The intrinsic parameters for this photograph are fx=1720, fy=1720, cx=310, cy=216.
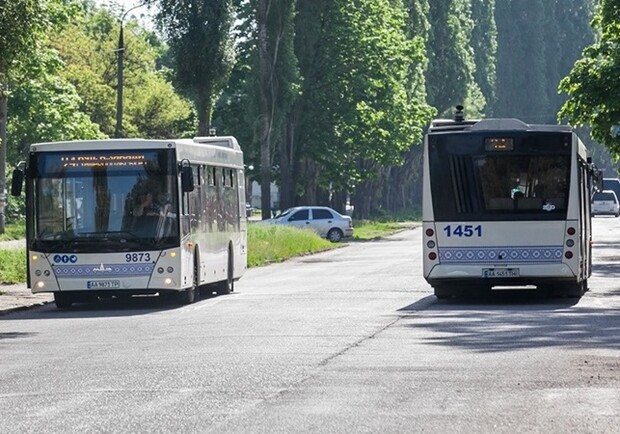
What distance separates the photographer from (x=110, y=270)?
2781 centimetres

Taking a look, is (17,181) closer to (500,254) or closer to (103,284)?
(103,284)

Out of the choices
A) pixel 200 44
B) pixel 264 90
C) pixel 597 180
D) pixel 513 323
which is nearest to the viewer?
pixel 513 323

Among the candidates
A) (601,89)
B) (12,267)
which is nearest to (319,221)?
(601,89)

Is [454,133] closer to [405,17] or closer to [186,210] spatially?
[186,210]

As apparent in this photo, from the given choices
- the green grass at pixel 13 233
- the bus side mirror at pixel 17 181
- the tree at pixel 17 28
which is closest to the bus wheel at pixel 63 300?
the bus side mirror at pixel 17 181

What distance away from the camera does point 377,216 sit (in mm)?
102188

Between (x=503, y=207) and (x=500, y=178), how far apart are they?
47cm

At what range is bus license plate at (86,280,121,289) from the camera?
27.8 m

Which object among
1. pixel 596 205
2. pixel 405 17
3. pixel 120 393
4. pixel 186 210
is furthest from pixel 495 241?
pixel 596 205

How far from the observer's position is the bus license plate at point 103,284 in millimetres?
27766

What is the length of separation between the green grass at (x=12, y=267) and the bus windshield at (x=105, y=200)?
8.28 m

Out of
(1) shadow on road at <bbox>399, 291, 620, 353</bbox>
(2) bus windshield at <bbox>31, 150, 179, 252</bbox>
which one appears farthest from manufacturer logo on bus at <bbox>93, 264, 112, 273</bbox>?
(1) shadow on road at <bbox>399, 291, 620, 353</bbox>

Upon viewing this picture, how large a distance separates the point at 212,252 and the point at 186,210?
2.58 metres

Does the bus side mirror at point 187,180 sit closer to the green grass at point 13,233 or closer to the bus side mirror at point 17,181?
the bus side mirror at point 17,181
